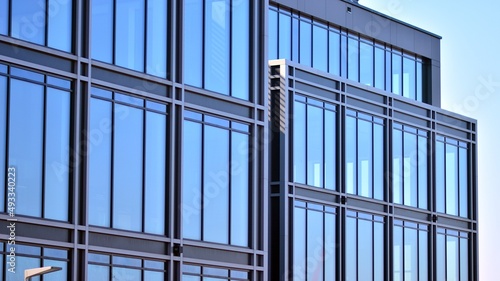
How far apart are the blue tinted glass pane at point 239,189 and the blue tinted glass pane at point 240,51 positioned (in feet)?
4.58

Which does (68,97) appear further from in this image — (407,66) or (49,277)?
(407,66)

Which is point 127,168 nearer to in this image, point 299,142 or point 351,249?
point 299,142

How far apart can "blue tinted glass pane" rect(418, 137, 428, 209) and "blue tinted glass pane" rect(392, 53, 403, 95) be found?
3.38 meters

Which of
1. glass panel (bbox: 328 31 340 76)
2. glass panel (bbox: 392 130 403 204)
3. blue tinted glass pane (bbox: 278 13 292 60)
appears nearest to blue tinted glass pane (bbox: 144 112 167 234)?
blue tinted glass pane (bbox: 278 13 292 60)

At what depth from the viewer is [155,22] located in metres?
33.6

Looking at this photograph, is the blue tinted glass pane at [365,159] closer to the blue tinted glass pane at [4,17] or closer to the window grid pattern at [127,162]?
the window grid pattern at [127,162]

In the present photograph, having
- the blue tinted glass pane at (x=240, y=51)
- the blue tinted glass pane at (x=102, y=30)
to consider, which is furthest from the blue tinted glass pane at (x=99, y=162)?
the blue tinted glass pane at (x=240, y=51)

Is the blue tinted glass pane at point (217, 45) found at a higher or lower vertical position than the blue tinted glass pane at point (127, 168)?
higher

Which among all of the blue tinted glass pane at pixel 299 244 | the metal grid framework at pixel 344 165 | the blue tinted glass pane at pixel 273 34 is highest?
the blue tinted glass pane at pixel 273 34

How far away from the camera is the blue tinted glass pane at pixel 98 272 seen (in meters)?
30.4

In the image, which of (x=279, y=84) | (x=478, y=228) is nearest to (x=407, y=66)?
(x=478, y=228)

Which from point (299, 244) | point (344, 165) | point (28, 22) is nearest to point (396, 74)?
point (344, 165)

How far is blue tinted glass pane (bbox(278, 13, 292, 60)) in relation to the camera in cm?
4703

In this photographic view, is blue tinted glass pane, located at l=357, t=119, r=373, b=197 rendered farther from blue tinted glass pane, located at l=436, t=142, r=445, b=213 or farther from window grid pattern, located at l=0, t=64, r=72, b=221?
window grid pattern, located at l=0, t=64, r=72, b=221
